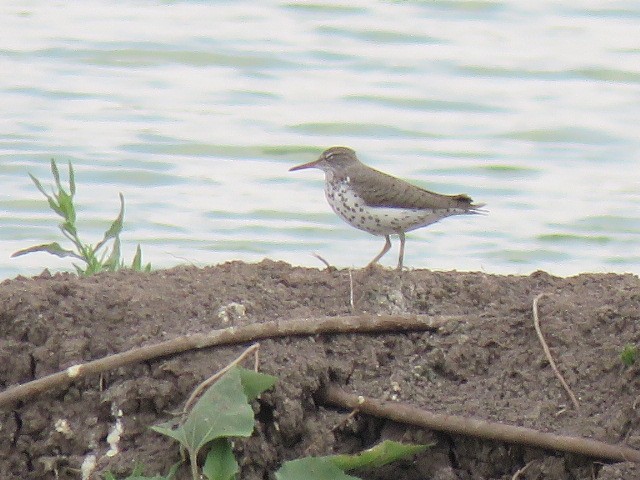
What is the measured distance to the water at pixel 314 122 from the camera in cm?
981

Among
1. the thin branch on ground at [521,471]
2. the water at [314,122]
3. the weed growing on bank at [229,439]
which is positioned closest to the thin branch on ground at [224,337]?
the weed growing on bank at [229,439]

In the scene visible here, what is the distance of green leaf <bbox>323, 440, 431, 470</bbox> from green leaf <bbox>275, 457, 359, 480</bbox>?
1.0 inches

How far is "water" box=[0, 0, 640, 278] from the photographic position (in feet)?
32.2

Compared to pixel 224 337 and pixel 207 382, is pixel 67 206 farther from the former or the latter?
pixel 207 382

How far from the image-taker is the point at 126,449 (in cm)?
401

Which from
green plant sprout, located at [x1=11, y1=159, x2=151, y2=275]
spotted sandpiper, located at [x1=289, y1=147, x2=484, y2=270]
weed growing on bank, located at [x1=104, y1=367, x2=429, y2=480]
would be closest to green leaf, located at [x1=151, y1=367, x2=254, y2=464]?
weed growing on bank, located at [x1=104, y1=367, x2=429, y2=480]

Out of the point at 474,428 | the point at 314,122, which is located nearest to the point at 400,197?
the point at 474,428

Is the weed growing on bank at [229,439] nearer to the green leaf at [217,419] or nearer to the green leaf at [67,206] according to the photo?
the green leaf at [217,419]

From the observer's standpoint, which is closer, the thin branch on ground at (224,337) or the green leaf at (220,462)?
the green leaf at (220,462)

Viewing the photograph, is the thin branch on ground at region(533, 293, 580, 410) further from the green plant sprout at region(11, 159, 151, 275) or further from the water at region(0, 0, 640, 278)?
the water at region(0, 0, 640, 278)

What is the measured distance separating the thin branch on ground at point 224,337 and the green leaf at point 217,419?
10.8 inches

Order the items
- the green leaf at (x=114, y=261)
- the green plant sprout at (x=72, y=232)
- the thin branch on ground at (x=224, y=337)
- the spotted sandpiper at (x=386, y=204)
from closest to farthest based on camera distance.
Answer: the thin branch on ground at (x=224, y=337) < the green plant sprout at (x=72, y=232) < the green leaf at (x=114, y=261) < the spotted sandpiper at (x=386, y=204)

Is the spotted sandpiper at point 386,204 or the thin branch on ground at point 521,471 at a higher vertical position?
the spotted sandpiper at point 386,204

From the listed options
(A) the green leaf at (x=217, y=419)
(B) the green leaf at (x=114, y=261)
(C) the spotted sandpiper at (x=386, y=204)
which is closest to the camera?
(A) the green leaf at (x=217, y=419)
